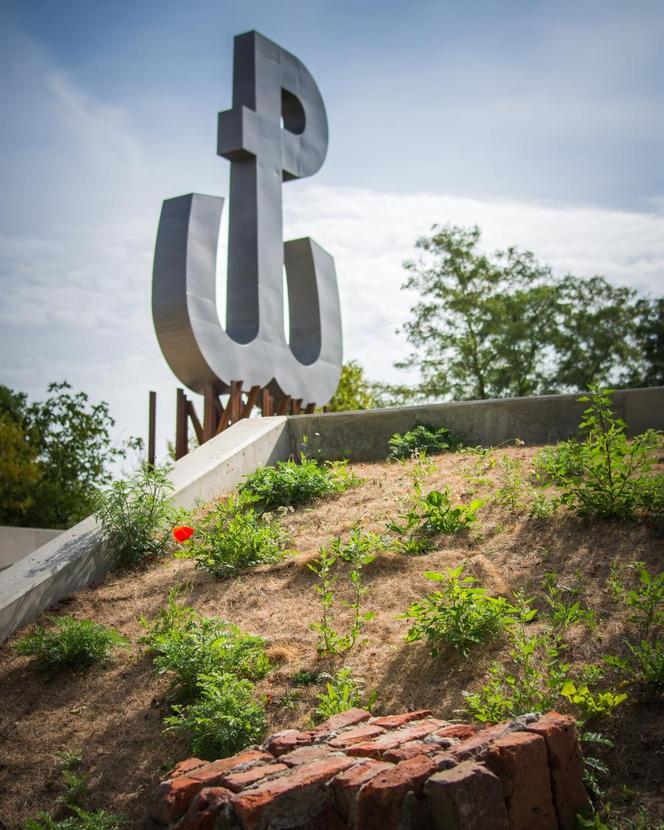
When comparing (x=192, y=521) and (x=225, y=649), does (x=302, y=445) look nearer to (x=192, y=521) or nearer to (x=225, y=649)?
(x=192, y=521)

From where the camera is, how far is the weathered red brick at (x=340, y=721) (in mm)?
3182

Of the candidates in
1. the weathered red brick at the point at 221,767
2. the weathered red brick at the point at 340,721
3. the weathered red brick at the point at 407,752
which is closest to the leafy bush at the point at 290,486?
the weathered red brick at the point at 340,721

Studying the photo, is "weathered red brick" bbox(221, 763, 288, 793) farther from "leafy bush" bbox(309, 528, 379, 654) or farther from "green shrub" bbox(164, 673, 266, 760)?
"leafy bush" bbox(309, 528, 379, 654)

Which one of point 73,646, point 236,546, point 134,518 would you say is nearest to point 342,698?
point 73,646

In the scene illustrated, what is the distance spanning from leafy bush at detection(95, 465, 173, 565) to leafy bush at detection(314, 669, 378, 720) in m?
2.48

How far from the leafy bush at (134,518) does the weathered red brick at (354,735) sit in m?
3.11

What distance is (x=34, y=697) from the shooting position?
4434 mm

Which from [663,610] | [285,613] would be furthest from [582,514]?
[285,613]

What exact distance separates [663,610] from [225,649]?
2.23 meters

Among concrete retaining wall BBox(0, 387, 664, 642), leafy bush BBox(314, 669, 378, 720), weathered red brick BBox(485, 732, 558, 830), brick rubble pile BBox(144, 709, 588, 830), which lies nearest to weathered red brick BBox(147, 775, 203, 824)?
brick rubble pile BBox(144, 709, 588, 830)

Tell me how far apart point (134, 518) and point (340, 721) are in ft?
10.3

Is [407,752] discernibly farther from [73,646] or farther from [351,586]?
[73,646]

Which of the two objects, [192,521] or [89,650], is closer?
[89,650]

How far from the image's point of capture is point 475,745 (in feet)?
9.27
